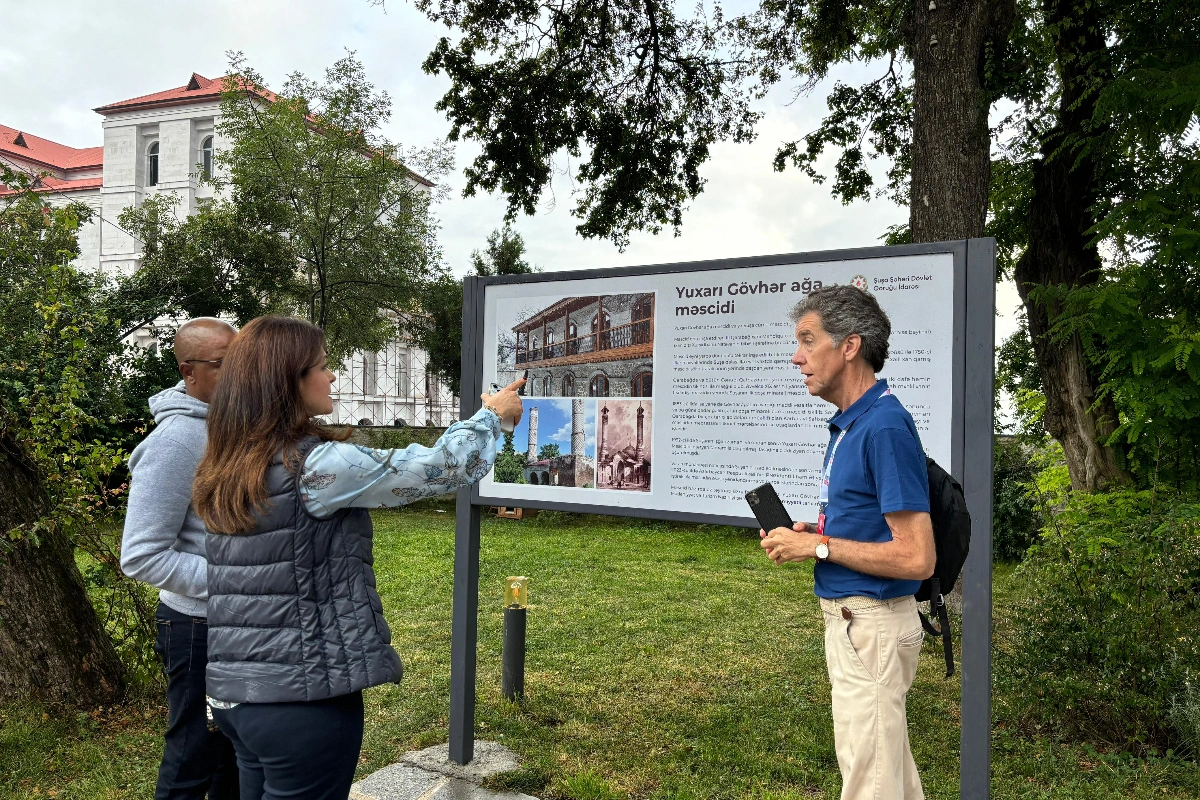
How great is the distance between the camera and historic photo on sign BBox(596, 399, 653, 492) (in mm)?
4062

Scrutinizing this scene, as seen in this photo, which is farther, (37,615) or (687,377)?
(37,615)

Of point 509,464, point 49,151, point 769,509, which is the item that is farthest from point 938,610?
point 49,151

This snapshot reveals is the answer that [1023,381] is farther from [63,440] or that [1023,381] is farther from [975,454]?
[63,440]

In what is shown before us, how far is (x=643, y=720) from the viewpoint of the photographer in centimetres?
513

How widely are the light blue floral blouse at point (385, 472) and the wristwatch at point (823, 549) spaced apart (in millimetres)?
956

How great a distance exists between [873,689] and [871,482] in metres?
0.57

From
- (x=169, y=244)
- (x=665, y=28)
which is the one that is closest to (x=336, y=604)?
(x=665, y=28)

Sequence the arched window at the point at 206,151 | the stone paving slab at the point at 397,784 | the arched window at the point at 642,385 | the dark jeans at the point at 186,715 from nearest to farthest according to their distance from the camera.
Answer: the dark jeans at the point at 186,715, the stone paving slab at the point at 397,784, the arched window at the point at 642,385, the arched window at the point at 206,151

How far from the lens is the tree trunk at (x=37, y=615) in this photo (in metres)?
4.79

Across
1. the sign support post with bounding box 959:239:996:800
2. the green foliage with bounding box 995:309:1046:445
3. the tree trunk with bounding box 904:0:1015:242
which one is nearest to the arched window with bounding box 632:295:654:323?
the sign support post with bounding box 959:239:996:800

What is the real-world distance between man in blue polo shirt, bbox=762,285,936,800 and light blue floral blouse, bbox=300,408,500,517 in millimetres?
966

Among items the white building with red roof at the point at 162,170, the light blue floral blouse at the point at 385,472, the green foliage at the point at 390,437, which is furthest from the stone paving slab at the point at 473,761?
the white building with red roof at the point at 162,170

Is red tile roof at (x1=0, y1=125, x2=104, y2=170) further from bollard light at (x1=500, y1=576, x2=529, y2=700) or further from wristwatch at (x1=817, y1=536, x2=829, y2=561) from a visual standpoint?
wristwatch at (x1=817, y1=536, x2=829, y2=561)

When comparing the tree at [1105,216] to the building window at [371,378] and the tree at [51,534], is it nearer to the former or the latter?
the tree at [51,534]
